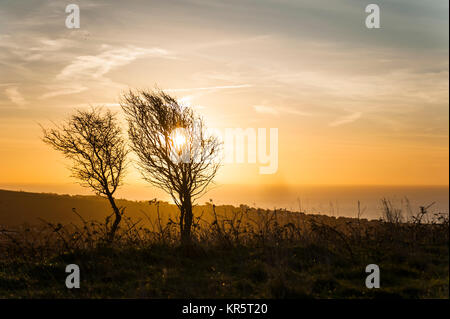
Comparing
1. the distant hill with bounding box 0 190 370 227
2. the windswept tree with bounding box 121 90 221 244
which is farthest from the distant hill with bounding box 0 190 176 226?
the windswept tree with bounding box 121 90 221 244

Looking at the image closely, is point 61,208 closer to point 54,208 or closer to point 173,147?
point 54,208

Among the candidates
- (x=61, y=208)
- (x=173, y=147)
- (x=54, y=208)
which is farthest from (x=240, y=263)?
(x=61, y=208)

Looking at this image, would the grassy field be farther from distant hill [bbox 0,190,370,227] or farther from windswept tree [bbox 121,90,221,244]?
distant hill [bbox 0,190,370,227]

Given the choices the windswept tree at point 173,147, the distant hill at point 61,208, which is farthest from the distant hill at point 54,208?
the windswept tree at point 173,147

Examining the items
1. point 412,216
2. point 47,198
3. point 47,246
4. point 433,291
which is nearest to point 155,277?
point 47,246

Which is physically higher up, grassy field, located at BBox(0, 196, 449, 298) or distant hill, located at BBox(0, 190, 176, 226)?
distant hill, located at BBox(0, 190, 176, 226)

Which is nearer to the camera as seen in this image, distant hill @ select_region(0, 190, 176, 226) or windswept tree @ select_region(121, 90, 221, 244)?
windswept tree @ select_region(121, 90, 221, 244)

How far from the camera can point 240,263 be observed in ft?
32.3

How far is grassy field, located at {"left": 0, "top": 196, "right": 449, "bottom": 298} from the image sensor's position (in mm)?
8047

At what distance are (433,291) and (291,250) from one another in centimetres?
346

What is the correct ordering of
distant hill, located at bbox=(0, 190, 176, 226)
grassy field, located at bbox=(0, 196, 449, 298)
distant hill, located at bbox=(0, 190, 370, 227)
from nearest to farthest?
grassy field, located at bbox=(0, 196, 449, 298), distant hill, located at bbox=(0, 190, 370, 227), distant hill, located at bbox=(0, 190, 176, 226)

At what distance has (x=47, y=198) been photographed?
1842 inches

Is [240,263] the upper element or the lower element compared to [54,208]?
lower

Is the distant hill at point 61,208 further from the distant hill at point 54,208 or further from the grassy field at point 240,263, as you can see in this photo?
the grassy field at point 240,263
